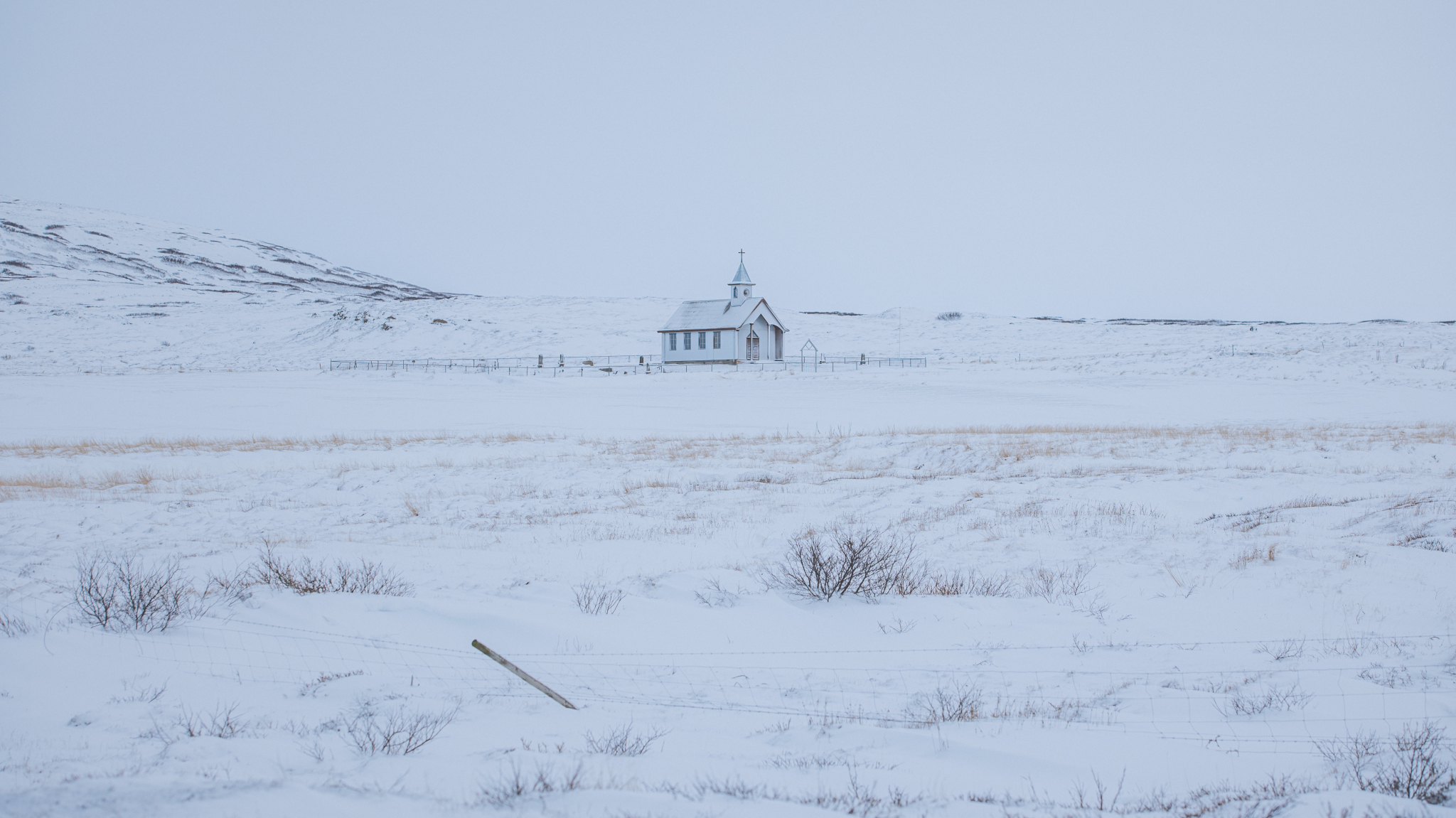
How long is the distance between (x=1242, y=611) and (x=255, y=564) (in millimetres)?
9370

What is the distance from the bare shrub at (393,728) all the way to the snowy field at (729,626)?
3 cm

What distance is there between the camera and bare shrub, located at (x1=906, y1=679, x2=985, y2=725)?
4578mm

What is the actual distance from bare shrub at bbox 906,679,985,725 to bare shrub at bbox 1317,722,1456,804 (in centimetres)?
171

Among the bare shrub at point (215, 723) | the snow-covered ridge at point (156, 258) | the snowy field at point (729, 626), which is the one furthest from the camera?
the snow-covered ridge at point (156, 258)

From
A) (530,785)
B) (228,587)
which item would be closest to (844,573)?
(530,785)

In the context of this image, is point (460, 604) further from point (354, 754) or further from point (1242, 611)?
point (1242, 611)

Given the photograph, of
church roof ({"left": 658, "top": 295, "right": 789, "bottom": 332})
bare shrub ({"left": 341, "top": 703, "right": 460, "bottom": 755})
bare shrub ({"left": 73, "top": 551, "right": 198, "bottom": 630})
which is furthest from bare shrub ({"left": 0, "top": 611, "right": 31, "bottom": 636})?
church roof ({"left": 658, "top": 295, "right": 789, "bottom": 332})

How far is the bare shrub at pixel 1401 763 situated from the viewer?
3.47 metres

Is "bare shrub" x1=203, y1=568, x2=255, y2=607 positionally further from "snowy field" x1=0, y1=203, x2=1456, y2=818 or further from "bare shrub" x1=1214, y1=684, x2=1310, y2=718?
"bare shrub" x1=1214, y1=684, x2=1310, y2=718

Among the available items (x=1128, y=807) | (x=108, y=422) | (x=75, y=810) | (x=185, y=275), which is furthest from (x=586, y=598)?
(x=185, y=275)

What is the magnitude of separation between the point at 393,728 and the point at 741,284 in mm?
49265

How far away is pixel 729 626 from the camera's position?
6.45m

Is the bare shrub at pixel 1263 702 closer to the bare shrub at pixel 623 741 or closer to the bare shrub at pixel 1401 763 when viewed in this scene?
the bare shrub at pixel 1401 763

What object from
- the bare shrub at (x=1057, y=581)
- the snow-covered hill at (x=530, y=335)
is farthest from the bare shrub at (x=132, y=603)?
the snow-covered hill at (x=530, y=335)
